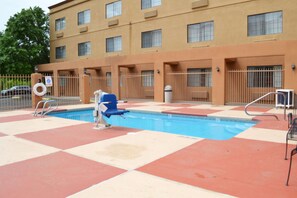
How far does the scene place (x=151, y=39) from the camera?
848 inches

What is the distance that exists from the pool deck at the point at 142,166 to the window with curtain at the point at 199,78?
1122cm

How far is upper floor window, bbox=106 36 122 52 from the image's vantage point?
23903 mm

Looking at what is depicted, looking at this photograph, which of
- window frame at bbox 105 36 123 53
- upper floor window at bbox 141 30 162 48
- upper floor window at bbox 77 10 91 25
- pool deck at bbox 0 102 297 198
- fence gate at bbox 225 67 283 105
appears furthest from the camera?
upper floor window at bbox 77 10 91 25

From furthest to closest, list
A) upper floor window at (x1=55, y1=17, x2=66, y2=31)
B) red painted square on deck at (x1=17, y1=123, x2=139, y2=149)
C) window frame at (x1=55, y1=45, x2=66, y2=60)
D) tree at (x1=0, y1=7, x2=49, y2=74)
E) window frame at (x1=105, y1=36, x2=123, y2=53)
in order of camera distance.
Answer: upper floor window at (x1=55, y1=17, x2=66, y2=31)
window frame at (x1=55, y1=45, x2=66, y2=60)
tree at (x1=0, y1=7, x2=49, y2=74)
window frame at (x1=105, y1=36, x2=123, y2=53)
red painted square on deck at (x1=17, y1=123, x2=139, y2=149)

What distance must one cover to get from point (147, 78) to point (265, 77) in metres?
9.21

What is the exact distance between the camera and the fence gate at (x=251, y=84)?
15.7 meters

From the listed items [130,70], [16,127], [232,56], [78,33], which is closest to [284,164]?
[16,127]

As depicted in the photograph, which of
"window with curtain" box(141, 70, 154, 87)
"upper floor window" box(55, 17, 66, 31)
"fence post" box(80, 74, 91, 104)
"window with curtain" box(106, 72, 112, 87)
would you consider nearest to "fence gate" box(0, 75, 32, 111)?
"fence post" box(80, 74, 91, 104)

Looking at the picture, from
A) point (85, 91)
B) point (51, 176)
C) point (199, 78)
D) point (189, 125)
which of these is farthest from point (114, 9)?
point (51, 176)

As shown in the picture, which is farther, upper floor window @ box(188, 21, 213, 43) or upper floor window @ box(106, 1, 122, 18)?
upper floor window @ box(106, 1, 122, 18)

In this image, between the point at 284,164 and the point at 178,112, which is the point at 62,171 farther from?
the point at 178,112

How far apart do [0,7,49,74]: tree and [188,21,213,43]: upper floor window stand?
20.4 meters

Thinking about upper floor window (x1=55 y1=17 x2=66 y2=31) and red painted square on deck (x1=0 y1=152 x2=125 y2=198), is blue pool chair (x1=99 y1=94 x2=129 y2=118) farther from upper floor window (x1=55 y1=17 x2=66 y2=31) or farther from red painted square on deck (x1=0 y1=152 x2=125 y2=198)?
upper floor window (x1=55 y1=17 x2=66 y2=31)

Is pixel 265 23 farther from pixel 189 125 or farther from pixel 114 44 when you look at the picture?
pixel 114 44
